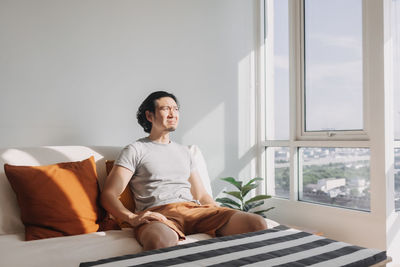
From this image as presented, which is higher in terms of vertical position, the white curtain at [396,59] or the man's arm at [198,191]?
the white curtain at [396,59]

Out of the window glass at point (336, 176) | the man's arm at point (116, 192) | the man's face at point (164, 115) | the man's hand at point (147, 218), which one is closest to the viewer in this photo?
the man's hand at point (147, 218)

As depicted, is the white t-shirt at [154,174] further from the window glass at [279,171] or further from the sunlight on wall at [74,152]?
the window glass at [279,171]

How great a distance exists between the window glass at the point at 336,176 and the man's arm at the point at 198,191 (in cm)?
114

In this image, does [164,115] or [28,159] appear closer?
[28,159]

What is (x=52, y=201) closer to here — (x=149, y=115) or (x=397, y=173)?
(x=149, y=115)

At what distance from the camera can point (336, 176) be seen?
117 inches

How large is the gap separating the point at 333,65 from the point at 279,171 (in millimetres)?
1065

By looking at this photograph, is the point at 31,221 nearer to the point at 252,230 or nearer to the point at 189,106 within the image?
the point at 252,230

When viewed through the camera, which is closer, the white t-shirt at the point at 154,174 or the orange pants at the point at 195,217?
the orange pants at the point at 195,217

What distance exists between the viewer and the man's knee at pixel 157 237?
5.43ft

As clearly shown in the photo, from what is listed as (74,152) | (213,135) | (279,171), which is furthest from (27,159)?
(279,171)

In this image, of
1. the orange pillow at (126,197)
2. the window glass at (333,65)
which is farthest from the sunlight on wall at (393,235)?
the orange pillow at (126,197)

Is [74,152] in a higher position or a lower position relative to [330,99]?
lower

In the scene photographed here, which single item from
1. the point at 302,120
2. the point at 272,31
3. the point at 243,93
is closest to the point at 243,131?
the point at 243,93
